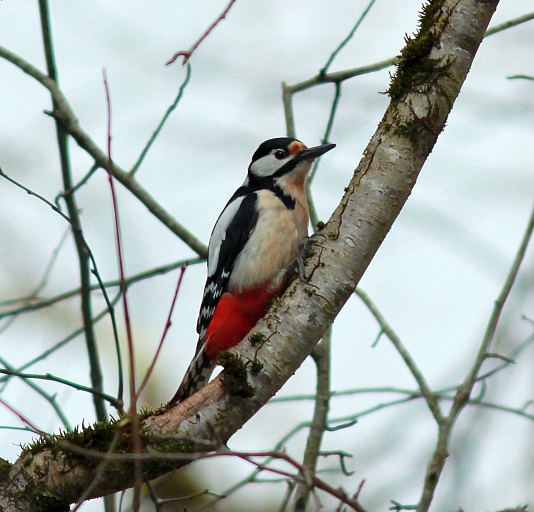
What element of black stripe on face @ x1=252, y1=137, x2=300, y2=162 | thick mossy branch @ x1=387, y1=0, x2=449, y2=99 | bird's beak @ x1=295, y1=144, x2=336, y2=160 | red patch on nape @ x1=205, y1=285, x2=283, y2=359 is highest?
black stripe on face @ x1=252, y1=137, x2=300, y2=162

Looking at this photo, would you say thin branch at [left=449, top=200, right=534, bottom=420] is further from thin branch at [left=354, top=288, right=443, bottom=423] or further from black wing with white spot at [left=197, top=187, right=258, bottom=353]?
black wing with white spot at [left=197, top=187, right=258, bottom=353]

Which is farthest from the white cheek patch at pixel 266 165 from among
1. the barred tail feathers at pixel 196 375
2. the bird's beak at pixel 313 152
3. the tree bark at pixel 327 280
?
the tree bark at pixel 327 280

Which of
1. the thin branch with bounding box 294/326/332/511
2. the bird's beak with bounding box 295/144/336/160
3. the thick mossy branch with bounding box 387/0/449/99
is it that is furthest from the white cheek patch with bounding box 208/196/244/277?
the thick mossy branch with bounding box 387/0/449/99

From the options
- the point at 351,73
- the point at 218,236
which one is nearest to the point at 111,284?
the point at 218,236

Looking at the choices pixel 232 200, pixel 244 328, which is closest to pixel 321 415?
pixel 244 328

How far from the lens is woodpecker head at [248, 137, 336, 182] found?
4922 mm

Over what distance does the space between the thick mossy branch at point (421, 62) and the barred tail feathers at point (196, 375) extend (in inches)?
78.0

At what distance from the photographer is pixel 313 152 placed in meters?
4.89

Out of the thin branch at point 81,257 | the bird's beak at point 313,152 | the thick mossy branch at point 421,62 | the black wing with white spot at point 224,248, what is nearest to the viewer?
the thick mossy branch at point 421,62

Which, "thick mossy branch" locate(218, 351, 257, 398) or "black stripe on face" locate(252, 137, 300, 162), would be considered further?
"black stripe on face" locate(252, 137, 300, 162)

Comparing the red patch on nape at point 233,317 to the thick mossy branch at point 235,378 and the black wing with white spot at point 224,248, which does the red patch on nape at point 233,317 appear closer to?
the black wing with white spot at point 224,248

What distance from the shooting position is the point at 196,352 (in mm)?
4594

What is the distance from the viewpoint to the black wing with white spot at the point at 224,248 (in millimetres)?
4613

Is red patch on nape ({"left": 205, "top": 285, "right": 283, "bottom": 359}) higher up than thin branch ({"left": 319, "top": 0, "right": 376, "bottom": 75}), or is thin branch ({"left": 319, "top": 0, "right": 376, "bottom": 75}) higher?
thin branch ({"left": 319, "top": 0, "right": 376, "bottom": 75})
